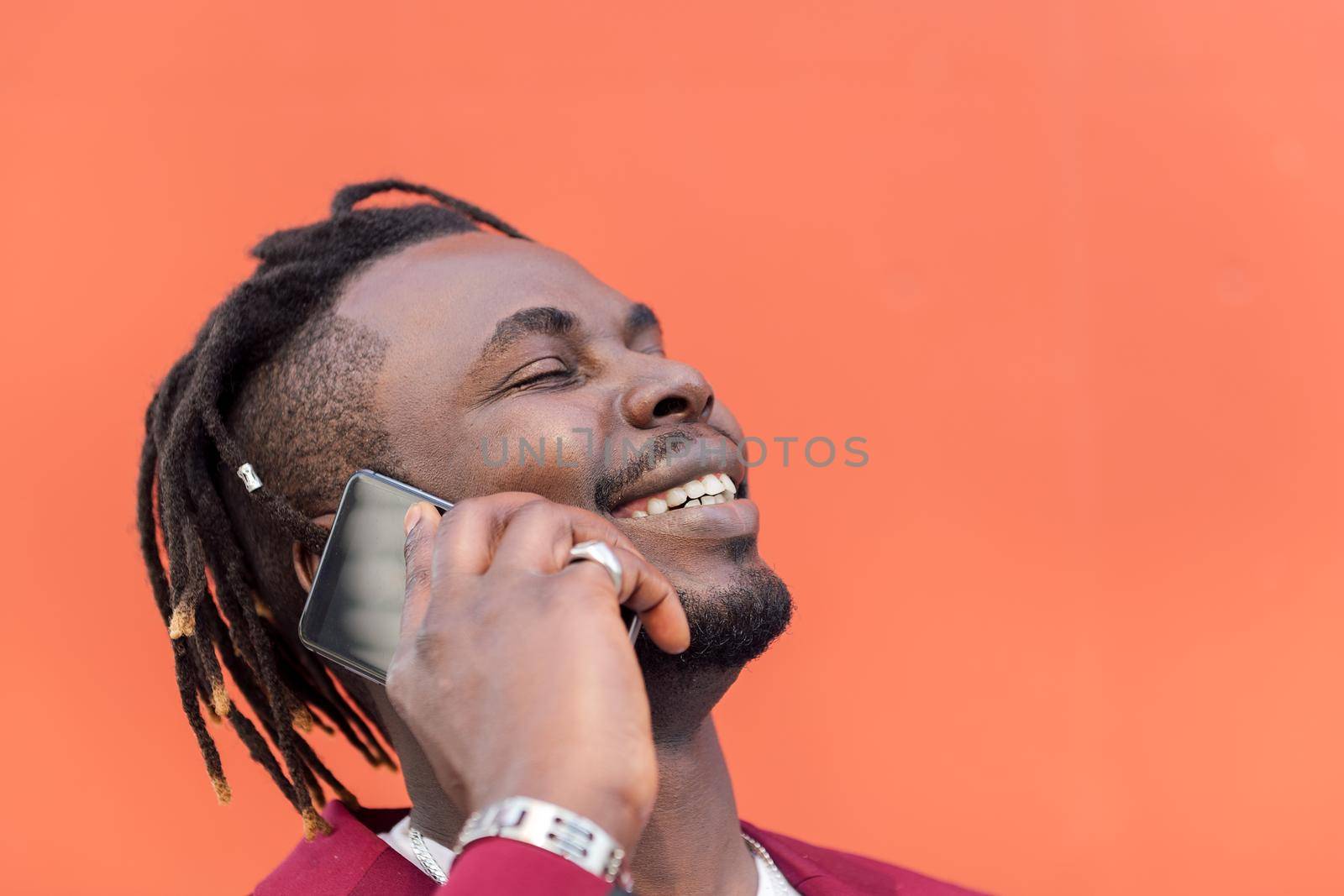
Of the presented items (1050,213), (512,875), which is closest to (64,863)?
(512,875)

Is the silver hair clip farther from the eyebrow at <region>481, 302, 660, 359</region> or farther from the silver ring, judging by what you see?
the silver ring

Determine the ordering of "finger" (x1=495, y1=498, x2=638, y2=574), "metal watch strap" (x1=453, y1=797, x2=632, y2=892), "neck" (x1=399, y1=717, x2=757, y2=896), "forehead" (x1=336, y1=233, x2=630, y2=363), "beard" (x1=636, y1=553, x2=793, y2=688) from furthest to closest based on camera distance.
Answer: "forehead" (x1=336, y1=233, x2=630, y2=363) → "neck" (x1=399, y1=717, x2=757, y2=896) → "beard" (x1=636, y1=553, x2=793, y2=688) → "finger" (x1=495, y1=498, x2=638, y2=574) → "metal watch strap" (x1=453, y1=797, x2=632, y2=892)

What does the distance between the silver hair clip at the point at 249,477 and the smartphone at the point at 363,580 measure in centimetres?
24

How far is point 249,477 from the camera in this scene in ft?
6.71

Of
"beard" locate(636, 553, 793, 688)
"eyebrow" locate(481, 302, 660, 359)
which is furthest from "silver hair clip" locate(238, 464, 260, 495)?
"beard" locate(636, 553, 793, 688)

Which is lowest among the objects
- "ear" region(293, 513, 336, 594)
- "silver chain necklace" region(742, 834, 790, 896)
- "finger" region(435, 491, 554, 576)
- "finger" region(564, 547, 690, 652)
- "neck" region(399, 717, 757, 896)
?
"silver chain necklace" region(742, 834, 790, 896)

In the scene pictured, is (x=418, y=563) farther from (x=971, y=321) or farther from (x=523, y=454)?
(x=971, y=321)

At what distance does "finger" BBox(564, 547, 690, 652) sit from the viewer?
1231 mm

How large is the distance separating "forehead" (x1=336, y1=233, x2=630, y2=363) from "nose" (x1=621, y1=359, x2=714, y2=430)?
19cm

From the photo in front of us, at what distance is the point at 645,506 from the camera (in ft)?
6.17

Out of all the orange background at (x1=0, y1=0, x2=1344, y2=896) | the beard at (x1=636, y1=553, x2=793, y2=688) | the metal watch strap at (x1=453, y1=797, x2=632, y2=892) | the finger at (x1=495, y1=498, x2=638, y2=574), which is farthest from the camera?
the orange background at (x1=0, y1=0, x2=1344, y2=896)

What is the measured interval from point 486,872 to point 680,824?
0.96 metres

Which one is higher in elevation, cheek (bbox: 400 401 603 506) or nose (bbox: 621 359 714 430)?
nose (bbox: 621 359 714 430)

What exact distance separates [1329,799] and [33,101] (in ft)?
11.5
